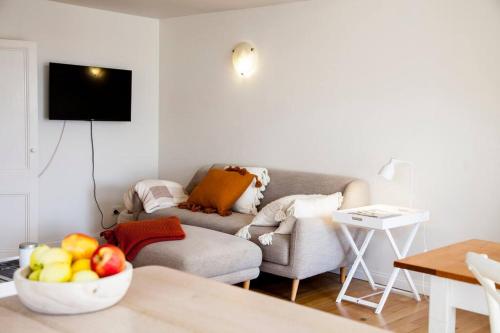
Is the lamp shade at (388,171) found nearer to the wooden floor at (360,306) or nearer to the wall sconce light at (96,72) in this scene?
the wooden floor at (360,306)

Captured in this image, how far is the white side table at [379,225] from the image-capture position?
4.21 meters

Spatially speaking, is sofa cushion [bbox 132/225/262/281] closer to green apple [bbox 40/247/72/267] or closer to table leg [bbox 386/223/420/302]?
table leg [bbox 386/223/420/302]

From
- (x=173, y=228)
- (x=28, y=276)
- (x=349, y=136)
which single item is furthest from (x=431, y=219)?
(x=28, y=276)

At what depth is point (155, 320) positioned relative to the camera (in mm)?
1449

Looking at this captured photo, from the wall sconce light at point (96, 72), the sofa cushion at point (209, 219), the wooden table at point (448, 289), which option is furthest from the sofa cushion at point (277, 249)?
the wall sconce light at point (96, 72)

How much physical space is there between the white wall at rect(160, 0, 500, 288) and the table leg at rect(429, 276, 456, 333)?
2.44m

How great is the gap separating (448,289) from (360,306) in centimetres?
242

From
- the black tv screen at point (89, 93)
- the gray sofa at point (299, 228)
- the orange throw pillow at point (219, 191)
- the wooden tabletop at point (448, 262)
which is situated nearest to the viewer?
the wooden tabletop at point (448, 262)

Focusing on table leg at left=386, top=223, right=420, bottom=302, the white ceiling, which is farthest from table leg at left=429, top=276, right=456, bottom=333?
the white ceiling

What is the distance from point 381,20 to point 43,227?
361cm

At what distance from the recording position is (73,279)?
1.46m

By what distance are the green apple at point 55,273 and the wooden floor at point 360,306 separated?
291cm

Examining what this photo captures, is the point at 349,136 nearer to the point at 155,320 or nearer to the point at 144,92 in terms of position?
the point at 144,92

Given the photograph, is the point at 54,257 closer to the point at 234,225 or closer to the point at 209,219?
the point at 234,225
